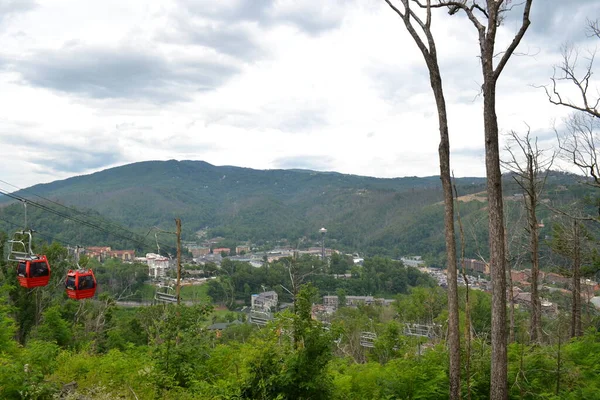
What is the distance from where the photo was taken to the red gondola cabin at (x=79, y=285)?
11.0m

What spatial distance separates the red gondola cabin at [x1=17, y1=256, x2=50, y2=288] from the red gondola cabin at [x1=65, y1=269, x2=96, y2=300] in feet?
2.56

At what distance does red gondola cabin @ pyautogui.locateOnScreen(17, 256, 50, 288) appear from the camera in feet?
33.0

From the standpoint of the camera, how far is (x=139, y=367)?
6.89m

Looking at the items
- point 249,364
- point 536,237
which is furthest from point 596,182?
point 249,364

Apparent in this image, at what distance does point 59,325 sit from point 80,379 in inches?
376

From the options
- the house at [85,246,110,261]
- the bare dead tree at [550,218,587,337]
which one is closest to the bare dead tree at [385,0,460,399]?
the bare dead tree at [550,218,587,337]

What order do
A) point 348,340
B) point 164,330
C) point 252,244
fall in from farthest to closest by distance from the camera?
point 252,244 → point 348,340 → point 164,330

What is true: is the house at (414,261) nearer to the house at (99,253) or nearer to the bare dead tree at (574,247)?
the house at (99,253)

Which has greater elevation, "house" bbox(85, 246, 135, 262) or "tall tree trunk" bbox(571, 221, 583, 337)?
"tall tree trunk" bbox(571, 221, 583, 337)

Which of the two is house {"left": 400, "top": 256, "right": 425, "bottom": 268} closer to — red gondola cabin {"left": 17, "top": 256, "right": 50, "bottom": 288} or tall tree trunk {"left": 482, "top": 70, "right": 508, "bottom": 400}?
red gondola cabin {"left": 17, "top": 256, "right": 50, "bottom": 288}

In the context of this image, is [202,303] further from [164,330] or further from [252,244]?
[252,244]

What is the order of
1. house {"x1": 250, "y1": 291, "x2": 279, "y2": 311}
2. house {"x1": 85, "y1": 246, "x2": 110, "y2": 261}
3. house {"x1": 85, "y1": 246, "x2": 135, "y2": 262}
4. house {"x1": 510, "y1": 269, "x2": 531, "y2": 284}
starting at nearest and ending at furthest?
house {"x1": 510, "y1": 269, "x2": 531, "y2": 284}, house {"x1": 250, "y1": 291, "x2": 279, "y2": 311}, house {"x1": 85, "y1": 246, "x2": 110, "y2": 261}, house {"x1": 85, "y1": 246, "x2": 135, "y2": 262}

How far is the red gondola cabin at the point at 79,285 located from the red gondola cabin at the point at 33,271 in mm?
780

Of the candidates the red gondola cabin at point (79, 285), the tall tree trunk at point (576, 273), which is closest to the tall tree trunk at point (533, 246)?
the tall tree trunk at point (576, 273)
